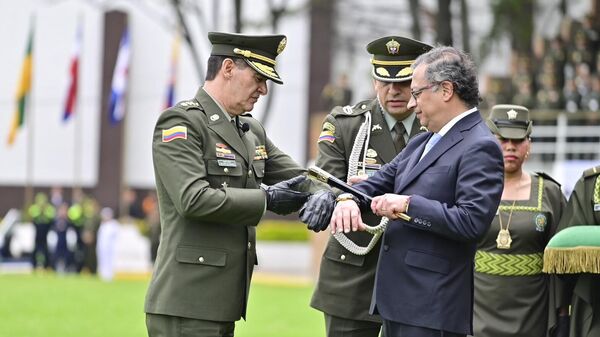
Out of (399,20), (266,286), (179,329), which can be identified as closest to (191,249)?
(179,329)

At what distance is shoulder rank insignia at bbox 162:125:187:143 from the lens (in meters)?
5.64

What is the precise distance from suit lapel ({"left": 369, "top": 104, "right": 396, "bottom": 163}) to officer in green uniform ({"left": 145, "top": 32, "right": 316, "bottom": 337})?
0.81 meters

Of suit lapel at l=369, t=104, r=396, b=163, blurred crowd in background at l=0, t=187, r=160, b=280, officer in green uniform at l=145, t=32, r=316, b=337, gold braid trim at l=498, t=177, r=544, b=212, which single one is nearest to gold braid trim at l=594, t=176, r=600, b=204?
gold braid trim at l=498, t=177, r=544, b=212

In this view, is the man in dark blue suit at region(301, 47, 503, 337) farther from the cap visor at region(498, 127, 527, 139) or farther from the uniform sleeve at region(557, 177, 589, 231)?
the cap visor at region(498, 127, 527, 139)

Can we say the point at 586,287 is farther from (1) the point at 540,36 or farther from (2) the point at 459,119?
(1) the point at 540,36

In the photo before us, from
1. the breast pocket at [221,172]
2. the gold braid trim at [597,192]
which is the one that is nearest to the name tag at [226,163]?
the breast pocket at [221,172]

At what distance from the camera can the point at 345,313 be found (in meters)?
6.50

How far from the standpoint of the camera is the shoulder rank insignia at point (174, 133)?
5645 millimetres

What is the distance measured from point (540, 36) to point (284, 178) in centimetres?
1846

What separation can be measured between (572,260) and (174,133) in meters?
2.45

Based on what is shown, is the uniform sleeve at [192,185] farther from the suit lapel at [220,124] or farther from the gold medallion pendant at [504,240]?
the gold medallion pendant at [504,240]

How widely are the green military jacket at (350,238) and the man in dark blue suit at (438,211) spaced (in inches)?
37.1

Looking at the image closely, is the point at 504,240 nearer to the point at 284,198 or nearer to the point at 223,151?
the point at 284,198

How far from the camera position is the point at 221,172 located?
19.0 feet
